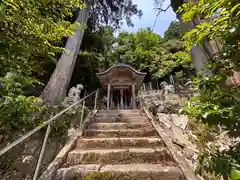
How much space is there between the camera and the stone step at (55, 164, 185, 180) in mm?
1381

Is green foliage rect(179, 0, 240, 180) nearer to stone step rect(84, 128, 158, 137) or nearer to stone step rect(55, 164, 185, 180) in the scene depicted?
stone step rect(55, 164, 185, 180)

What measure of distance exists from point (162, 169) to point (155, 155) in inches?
10.8

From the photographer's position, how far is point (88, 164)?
5.32 feet

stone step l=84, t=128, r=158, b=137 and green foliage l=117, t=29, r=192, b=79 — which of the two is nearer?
stone step l=84, t=128, r=158, b=137

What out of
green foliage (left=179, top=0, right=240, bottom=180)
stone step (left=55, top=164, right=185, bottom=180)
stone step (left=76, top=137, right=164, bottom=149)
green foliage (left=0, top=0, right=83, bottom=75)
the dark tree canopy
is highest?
the dark tree canopy

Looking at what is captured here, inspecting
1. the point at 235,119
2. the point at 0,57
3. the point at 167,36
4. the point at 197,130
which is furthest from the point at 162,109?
the point at 167,36

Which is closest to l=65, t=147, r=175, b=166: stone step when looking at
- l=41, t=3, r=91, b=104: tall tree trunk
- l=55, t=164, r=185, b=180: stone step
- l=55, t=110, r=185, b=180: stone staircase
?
l=55, t=110, r=185, b=180: stone staircase

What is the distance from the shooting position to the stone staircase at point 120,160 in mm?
1402

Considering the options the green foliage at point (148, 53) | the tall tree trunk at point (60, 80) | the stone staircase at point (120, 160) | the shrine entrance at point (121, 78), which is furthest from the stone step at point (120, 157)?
the green foliage at point (148, 53)

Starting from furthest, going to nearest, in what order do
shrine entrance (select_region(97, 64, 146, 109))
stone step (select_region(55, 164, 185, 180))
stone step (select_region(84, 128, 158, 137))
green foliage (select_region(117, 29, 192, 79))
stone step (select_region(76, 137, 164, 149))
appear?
green foliage (select_region(117, 29, 192, 79)) < shrine entrance (select_region(97, 64, 146, 109)) < stone step (select_region(84, 128, 158, 137)) < stone step (select_region(76, 137, 164, 149)) < stone step (select_region(55, 164, 185, 180))

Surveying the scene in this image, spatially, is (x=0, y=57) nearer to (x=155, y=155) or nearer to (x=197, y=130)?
(x=155, y=155)

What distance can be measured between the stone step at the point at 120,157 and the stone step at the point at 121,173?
0.61 ft

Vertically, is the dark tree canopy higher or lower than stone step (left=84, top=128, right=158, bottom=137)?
higher

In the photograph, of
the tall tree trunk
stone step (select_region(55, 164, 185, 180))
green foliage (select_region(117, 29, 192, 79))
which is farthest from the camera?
green foliage (select_region(117, 29, 192, 79))
